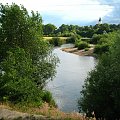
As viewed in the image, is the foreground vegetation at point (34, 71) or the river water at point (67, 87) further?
the river water at point (67, 87)

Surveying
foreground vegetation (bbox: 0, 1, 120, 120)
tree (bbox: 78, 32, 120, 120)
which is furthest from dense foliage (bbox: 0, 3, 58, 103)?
tree (bbox: 78, 32, 120, 120)

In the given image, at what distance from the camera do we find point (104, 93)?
24656mm

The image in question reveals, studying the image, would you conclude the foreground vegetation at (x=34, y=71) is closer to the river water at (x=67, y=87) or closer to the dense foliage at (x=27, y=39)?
the dense foliage at (x=27, y=39)

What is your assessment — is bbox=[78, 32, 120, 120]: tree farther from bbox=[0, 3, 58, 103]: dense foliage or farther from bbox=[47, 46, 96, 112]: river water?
bbox=[0, 3, 58, 103]: dense foliage

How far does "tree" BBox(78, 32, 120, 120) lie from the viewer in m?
23.9

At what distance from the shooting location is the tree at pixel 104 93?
943 inches

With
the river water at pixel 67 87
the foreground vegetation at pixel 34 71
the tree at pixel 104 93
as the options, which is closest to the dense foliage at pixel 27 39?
the foreground vegetation at pixel 34 71

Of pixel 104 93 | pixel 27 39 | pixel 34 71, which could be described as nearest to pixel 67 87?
pixel 27 39

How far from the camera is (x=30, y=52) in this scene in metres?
38.7

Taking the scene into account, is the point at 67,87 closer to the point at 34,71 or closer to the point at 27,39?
the point at 27,39

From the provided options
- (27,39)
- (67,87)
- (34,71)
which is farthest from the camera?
(67,87)

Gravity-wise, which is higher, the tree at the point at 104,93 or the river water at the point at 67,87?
the tree at the point at 104,93

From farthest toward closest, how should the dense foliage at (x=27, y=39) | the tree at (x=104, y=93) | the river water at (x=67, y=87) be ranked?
the dense foliage at (x=27, y=39) < the river water at (x=67, y=87) < the tree at (x=104, y=93)

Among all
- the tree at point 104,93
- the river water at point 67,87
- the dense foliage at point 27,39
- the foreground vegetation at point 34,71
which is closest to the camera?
the tree at point 104,93
